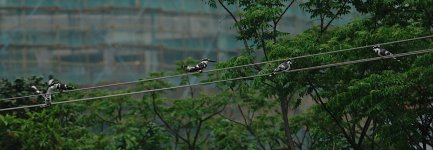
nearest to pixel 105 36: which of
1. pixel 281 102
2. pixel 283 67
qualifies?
pixel 281 102

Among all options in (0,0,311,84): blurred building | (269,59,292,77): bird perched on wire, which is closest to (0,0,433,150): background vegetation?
(269,59,292,77): bird perched on wire

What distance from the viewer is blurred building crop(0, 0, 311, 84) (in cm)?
2239

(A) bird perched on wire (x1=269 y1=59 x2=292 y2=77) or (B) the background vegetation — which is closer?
(A) bird perched on wire (x1=269 y1=59 x2=292 y2=77)

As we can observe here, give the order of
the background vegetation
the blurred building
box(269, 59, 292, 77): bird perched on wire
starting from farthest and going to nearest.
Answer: the blurred building → the background vegetation → box(269, 59, 292, 77): bird perched on wire

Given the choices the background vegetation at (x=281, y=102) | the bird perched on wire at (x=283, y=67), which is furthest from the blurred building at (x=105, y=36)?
the bird perched on wire at (x=283, y=67)

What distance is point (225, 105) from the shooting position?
19.0 meters

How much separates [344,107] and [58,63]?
1090cm

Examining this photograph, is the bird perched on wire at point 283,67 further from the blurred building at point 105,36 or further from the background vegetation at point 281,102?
the blurred building at point 105,36

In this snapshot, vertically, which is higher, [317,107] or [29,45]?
[29,45]

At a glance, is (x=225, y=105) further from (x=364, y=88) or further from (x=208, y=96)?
(x=364, y=88)

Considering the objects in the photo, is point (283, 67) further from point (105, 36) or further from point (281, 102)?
point (105, 36)

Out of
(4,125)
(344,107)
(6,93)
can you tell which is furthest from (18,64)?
(344,107)

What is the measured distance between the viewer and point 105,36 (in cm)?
2281

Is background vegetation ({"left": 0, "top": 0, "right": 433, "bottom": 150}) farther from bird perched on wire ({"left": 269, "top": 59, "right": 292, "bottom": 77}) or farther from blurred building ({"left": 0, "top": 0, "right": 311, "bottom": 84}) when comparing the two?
blurred building ({"left": 0, "top": 0, "right": 311, "bottom": 84})
